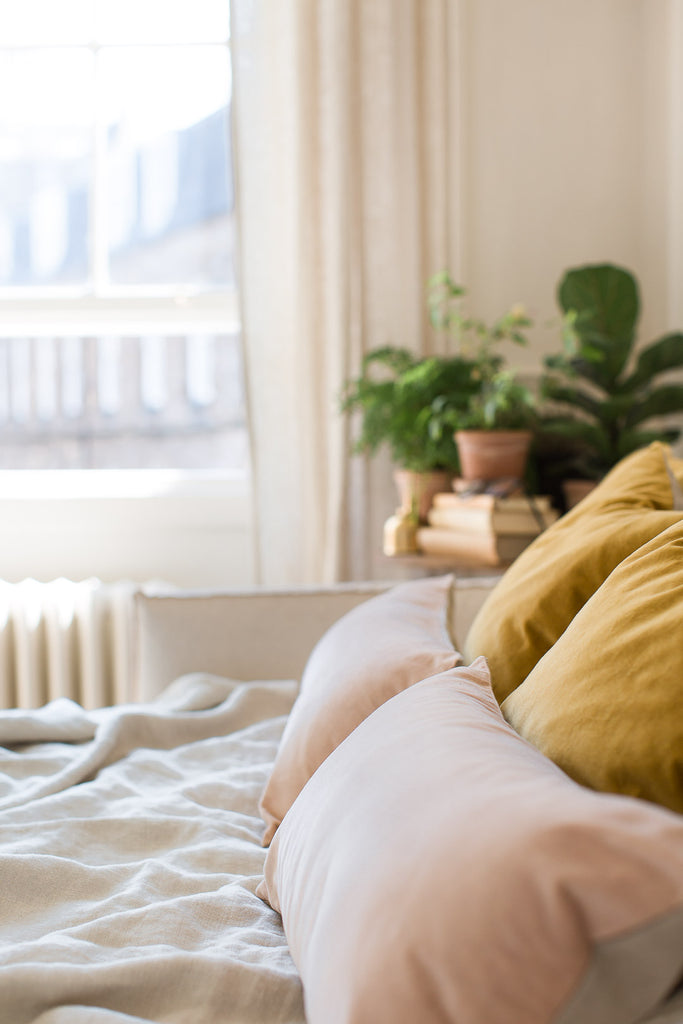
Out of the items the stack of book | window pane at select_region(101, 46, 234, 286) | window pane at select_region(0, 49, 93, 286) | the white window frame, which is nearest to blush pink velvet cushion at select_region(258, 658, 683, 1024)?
the stack of book

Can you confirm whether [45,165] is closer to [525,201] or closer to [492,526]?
[525,201]

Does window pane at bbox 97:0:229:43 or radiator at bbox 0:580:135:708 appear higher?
window pane at bbox 97:0:229:43

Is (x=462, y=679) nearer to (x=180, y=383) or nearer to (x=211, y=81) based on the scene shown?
(x=180, y=383)

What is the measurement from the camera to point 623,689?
28.7 inches

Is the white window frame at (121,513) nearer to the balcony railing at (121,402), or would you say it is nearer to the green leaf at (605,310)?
the balcony railing at (121,402)

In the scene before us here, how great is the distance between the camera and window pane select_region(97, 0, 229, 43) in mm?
2686

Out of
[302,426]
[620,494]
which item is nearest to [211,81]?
[302,426]

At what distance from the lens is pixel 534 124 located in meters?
2.61

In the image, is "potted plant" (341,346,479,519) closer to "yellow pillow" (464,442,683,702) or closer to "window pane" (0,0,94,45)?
"yellow pillow" (464,442,683,702)

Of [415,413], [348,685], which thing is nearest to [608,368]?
[415,413]

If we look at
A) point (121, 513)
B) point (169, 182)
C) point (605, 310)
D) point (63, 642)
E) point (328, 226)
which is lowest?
point (63, 642)

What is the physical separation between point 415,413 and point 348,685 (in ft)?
3.99

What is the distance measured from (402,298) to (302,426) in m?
0.44

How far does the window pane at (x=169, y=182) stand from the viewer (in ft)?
8.95
